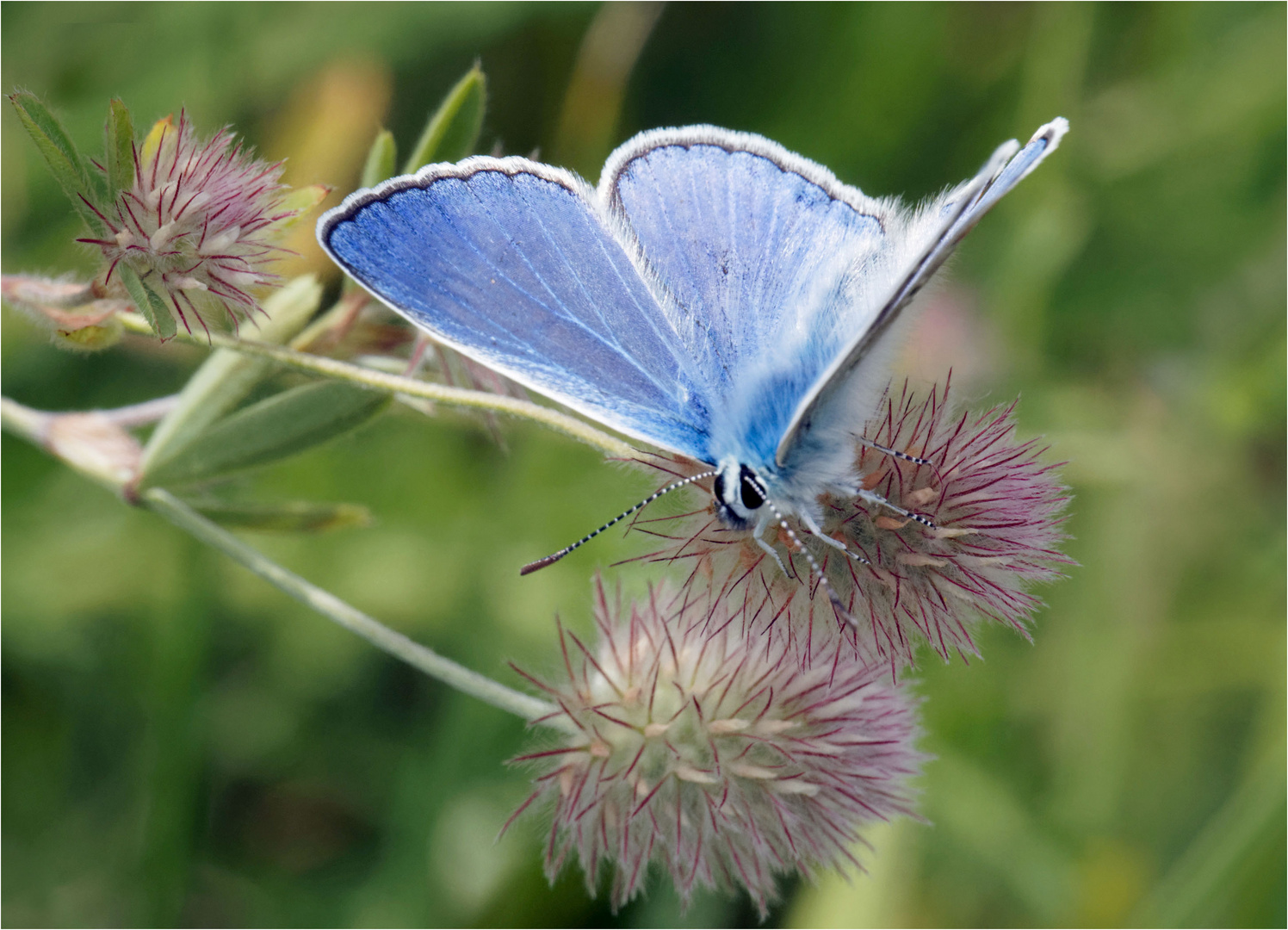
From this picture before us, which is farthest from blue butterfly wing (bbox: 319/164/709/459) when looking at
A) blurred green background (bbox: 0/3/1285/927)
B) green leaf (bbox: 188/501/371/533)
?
blurred green background (bbox: 0/3/1285/927)

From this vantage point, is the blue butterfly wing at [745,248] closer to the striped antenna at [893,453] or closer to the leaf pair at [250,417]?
the striped antenna at [893,453]

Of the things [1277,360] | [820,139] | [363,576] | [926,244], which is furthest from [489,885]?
[1277,360]

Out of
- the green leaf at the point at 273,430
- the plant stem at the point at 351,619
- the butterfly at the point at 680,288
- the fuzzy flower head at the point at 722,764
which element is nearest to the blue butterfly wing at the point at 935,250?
the butterfly at the point at 680,288

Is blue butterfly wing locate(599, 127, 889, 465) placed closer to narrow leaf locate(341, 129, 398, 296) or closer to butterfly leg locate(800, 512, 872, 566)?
butterfly leg locate(800, 512, 872, 566)

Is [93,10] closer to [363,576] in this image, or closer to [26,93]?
[363,576]

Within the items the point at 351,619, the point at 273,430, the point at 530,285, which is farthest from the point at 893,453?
the point at 273,430

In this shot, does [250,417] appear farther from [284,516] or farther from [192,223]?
[192,223]
